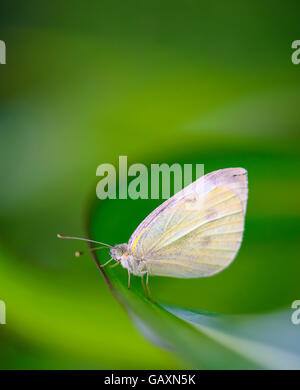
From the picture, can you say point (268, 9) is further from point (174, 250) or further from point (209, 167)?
point (174, 250)

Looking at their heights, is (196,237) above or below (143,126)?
below

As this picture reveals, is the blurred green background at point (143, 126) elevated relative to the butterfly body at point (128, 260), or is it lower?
elevated

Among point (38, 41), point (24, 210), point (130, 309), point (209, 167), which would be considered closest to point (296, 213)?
point (209, 167)

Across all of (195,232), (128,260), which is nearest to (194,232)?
(195,232)

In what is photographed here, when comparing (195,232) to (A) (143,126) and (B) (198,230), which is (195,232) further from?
(A) (143,126)

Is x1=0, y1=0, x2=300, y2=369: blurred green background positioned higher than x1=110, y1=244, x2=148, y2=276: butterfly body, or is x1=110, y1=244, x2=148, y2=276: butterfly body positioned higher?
x1=0, y1=0, x2=300, y2=369: blurred green background
